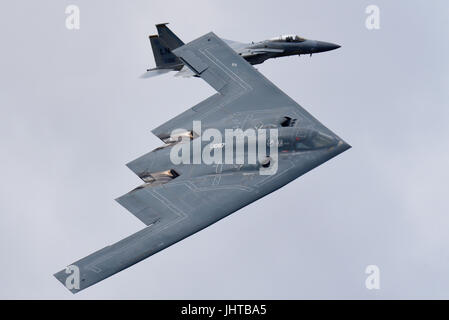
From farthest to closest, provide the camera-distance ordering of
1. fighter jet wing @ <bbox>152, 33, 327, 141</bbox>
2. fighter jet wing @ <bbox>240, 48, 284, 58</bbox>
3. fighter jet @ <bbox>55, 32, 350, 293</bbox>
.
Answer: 1. fighter jet wing @ <bbox>240, 48, 284, 58</bbox>
2. fighter jet wing @ <bbox>152, 33, 327, 141</bbox>
3. fighter jet @ <bbox>55, 32, 350, 293</bbox>

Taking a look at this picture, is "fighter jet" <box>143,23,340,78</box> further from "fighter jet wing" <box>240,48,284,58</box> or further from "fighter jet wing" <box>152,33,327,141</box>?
"fighter jet wing" <box>152,33,327,141</box>

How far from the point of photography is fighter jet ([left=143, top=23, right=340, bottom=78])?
6506 cm

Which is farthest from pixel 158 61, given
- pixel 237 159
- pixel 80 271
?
pixel 80 271

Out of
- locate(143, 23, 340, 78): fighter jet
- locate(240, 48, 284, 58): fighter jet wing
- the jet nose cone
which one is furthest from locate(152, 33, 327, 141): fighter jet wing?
the jet nose cone

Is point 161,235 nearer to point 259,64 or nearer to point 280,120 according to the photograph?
point 280,120

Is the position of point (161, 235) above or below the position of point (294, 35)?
below

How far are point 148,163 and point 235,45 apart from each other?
14296 millimetres

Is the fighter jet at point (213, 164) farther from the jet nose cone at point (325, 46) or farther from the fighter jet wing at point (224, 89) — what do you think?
the jet nose cone at point (325, 46)

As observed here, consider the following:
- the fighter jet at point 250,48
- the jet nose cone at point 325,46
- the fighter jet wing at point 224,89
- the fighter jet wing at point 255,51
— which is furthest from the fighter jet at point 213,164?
the jet nose cone at point 325,46

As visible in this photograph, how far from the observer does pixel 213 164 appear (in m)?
53.4

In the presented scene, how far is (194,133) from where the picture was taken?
5597 centimetres

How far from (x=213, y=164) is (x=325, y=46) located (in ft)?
53.8

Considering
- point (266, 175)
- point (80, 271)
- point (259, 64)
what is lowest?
point (80, 271)

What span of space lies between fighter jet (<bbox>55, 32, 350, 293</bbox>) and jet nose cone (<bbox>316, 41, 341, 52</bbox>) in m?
9.25
